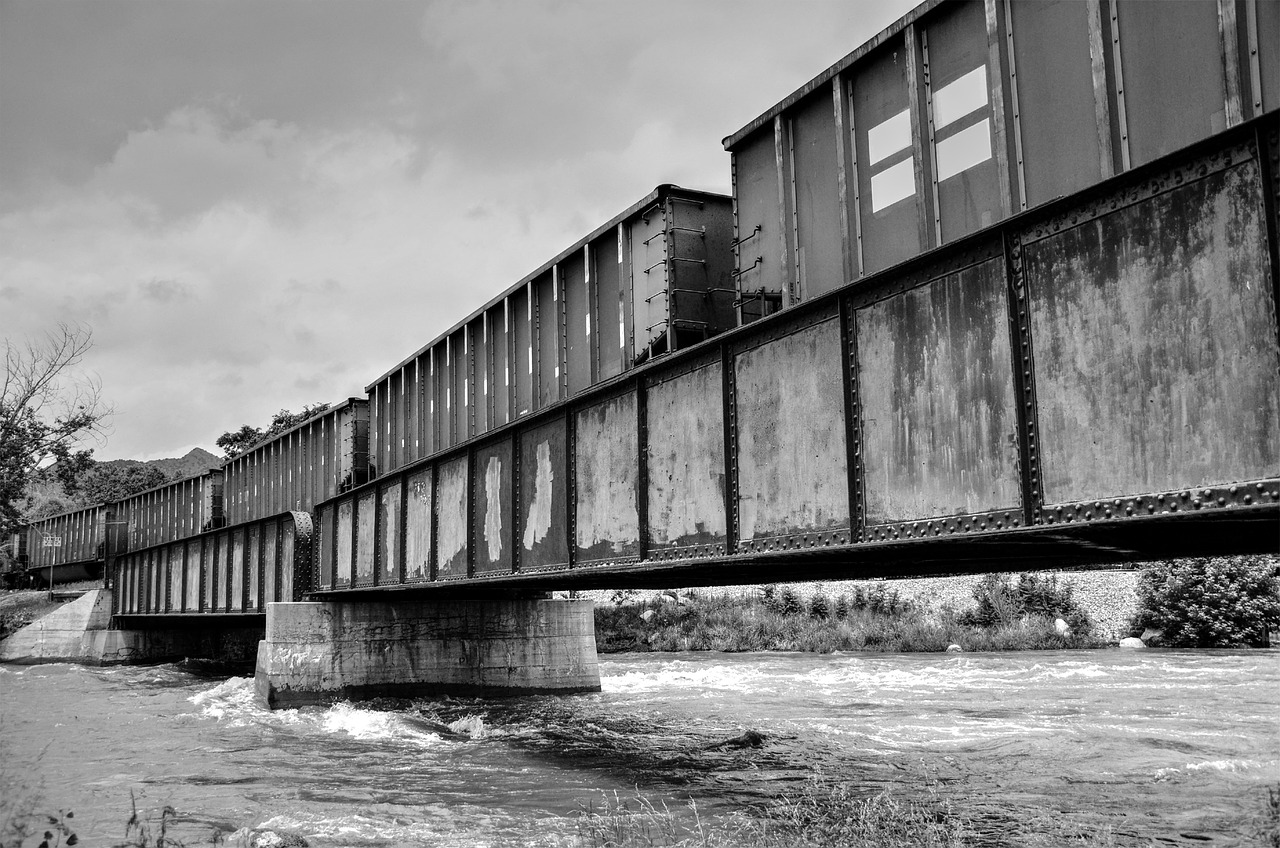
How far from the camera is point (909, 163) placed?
10.3 metres

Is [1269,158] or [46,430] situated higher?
[46,430]

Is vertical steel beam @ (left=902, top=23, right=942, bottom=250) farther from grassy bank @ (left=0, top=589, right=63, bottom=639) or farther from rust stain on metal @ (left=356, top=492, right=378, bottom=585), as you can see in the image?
grassy bank @ (left=0, top=589, right=63, bottom=639)

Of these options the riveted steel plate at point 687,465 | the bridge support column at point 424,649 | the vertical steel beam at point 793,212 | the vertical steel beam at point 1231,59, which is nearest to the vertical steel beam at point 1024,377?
the vertical steel beam at point 1231,59

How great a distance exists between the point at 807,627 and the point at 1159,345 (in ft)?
123

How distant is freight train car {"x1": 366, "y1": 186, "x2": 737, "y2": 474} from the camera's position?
14.4 metres

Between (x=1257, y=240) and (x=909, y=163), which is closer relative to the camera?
(x=1257, y=240)

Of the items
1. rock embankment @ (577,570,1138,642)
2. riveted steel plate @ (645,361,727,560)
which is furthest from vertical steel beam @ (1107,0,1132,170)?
rock embankment @ (577,570,1138,642)

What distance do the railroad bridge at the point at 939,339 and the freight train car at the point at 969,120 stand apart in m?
0.03

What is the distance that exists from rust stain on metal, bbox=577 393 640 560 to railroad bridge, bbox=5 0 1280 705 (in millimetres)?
48

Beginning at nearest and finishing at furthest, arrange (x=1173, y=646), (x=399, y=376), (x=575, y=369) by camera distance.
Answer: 1. (x=575, y=369)
2. (x=399, y=376)
3. (x=1173, y=646)

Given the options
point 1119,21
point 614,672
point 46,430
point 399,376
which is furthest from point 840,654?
point 1119,21

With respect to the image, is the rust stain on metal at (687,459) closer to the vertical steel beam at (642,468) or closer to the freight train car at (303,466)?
the vertical steel beam at (642,468)

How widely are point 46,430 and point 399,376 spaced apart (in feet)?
63.2

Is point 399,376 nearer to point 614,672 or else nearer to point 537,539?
point 537,539
